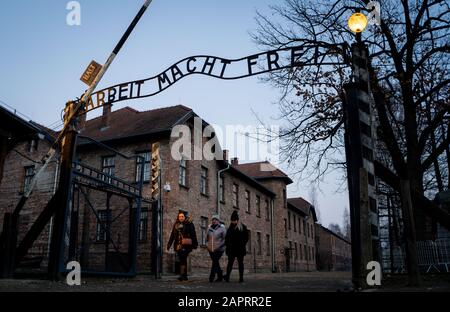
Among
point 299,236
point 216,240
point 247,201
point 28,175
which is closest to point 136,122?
point 28,175

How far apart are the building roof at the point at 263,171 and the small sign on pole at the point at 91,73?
2831 cm

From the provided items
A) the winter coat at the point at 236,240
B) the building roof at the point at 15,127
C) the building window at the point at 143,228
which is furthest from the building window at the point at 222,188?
the building roof at the point at 15,127

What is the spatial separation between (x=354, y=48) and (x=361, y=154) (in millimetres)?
1881

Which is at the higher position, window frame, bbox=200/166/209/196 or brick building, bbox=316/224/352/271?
window frame, bbox=200/166/209/196

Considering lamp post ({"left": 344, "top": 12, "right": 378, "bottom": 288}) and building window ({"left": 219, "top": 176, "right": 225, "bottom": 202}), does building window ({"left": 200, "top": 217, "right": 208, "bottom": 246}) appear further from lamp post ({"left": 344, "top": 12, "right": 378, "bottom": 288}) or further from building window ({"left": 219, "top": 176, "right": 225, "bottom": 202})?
lamp post ({"left": 344, "top": 12, "right": 378, "bottom": 288})

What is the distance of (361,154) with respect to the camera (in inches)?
234

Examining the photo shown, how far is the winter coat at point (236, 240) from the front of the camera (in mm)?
10750

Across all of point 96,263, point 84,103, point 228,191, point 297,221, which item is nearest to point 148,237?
point 96,263

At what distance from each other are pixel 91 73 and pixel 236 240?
580cm

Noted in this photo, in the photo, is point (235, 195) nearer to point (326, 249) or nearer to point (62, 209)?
point (62, 209)

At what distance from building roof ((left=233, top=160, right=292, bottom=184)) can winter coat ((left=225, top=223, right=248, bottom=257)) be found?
2547 cm

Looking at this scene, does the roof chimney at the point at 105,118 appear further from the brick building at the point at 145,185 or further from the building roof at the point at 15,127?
the building roof at the point at 15,127

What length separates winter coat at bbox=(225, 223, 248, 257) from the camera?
423 inches

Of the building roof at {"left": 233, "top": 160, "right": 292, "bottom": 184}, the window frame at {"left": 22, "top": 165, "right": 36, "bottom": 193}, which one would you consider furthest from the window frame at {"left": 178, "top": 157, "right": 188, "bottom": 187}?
the building roof at {"left": 233, "top": 160, "right": 292, "bottom": 184}
